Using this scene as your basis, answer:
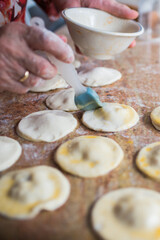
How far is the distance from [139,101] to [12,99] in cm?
79

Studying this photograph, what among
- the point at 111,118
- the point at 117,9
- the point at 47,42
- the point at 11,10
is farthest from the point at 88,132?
the point at 11,10

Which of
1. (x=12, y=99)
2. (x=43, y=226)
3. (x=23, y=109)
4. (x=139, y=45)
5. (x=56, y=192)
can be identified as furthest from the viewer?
(x=139, y=45)

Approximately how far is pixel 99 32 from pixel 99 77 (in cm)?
49

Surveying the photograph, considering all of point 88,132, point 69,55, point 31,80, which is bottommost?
point 88,132

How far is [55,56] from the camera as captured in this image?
1200 mm

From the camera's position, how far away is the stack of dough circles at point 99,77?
1.81 m

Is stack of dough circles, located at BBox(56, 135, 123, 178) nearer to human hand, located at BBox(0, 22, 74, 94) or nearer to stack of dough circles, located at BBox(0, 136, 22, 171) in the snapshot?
stack of dough circles, located at BBox(0, 136, 22, 171)

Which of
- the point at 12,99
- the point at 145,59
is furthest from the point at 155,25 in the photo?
the point at 12,99

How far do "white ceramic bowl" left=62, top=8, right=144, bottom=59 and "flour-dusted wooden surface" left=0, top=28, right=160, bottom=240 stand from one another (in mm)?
298

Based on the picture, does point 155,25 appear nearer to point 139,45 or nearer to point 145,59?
point 139,45

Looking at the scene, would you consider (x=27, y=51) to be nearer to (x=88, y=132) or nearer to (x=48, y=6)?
(x=88, y=132)

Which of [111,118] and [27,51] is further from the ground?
[27,51]

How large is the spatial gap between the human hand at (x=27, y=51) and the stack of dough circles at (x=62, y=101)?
1.06 feet

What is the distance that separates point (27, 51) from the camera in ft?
3.91
